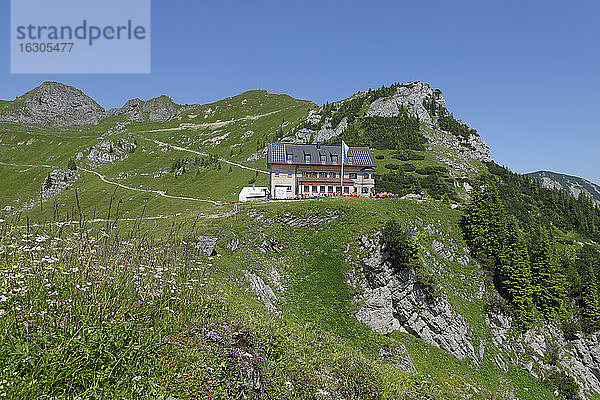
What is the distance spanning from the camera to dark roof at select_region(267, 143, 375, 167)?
57.6 m

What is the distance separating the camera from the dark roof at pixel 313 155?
189ft

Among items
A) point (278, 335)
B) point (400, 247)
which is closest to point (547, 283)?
point (400, 247)

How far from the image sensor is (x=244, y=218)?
38750 millimetres

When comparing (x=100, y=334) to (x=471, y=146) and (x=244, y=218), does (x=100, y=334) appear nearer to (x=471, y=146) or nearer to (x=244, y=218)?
(x=244, y=218)

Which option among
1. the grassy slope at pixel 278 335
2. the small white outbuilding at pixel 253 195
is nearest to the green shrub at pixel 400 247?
the grassy slope at pixel 278 335

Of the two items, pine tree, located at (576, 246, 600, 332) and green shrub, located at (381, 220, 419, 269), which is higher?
green shrub, located at (381, 220, 419, 269)

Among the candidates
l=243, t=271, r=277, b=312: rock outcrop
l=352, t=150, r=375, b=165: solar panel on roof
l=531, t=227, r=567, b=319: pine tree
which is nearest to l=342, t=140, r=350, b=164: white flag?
l=352, t=150, r=375, b=165: solar panel on roof

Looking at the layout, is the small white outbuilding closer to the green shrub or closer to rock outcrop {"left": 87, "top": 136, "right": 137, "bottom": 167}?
the green shrub

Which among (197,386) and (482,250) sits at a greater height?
(197,386)

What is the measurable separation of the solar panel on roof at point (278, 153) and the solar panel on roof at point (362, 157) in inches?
511

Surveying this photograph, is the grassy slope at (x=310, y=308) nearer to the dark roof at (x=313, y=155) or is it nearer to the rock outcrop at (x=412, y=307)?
the rock outcrop at (x=412, y=307)

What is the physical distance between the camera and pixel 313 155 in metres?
59.1

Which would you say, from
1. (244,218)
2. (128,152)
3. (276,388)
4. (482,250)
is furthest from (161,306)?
(128,152)

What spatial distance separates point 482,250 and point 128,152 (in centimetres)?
15069
